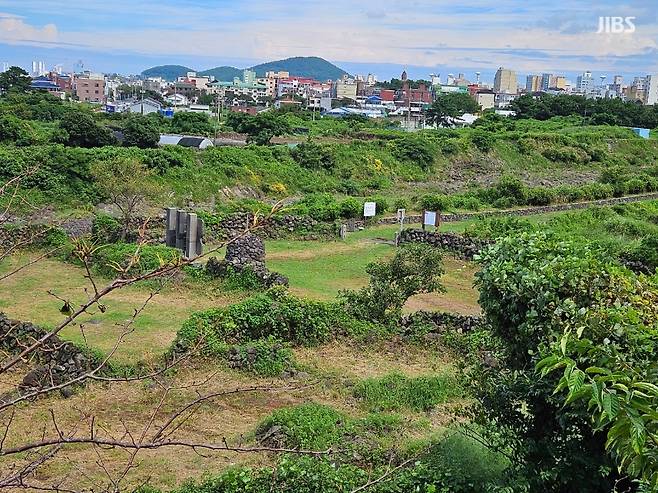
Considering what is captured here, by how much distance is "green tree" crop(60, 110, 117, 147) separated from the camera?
3588 centimetres

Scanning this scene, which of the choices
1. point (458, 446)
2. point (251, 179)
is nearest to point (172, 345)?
point (458, 446)

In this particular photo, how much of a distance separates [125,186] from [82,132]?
1319 cm

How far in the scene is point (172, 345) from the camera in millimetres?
13250

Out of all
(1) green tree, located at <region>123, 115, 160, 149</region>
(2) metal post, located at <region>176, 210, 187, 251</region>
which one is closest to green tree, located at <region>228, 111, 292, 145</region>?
(1) green tree, located at <region>123, 115, 160, 149</region>

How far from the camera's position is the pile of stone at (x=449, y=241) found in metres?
22.9

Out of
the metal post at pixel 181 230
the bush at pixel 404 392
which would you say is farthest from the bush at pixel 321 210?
the bush at pixel 404 392

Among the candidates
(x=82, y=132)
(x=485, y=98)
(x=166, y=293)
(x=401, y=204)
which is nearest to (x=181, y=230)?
(x=166, y=293)

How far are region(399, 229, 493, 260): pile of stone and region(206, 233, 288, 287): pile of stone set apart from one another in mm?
6478

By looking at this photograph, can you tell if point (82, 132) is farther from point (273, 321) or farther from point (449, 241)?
point (273, 321)

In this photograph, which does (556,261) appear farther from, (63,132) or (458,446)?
(63,132)

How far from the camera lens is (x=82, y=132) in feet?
118

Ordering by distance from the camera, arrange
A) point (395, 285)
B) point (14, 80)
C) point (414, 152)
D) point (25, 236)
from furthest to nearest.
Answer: point (14, 80), point (414, 152), point (395, 285), point (25, 236)

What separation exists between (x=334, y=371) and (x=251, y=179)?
23.6m

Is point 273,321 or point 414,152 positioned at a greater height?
point 414,152
